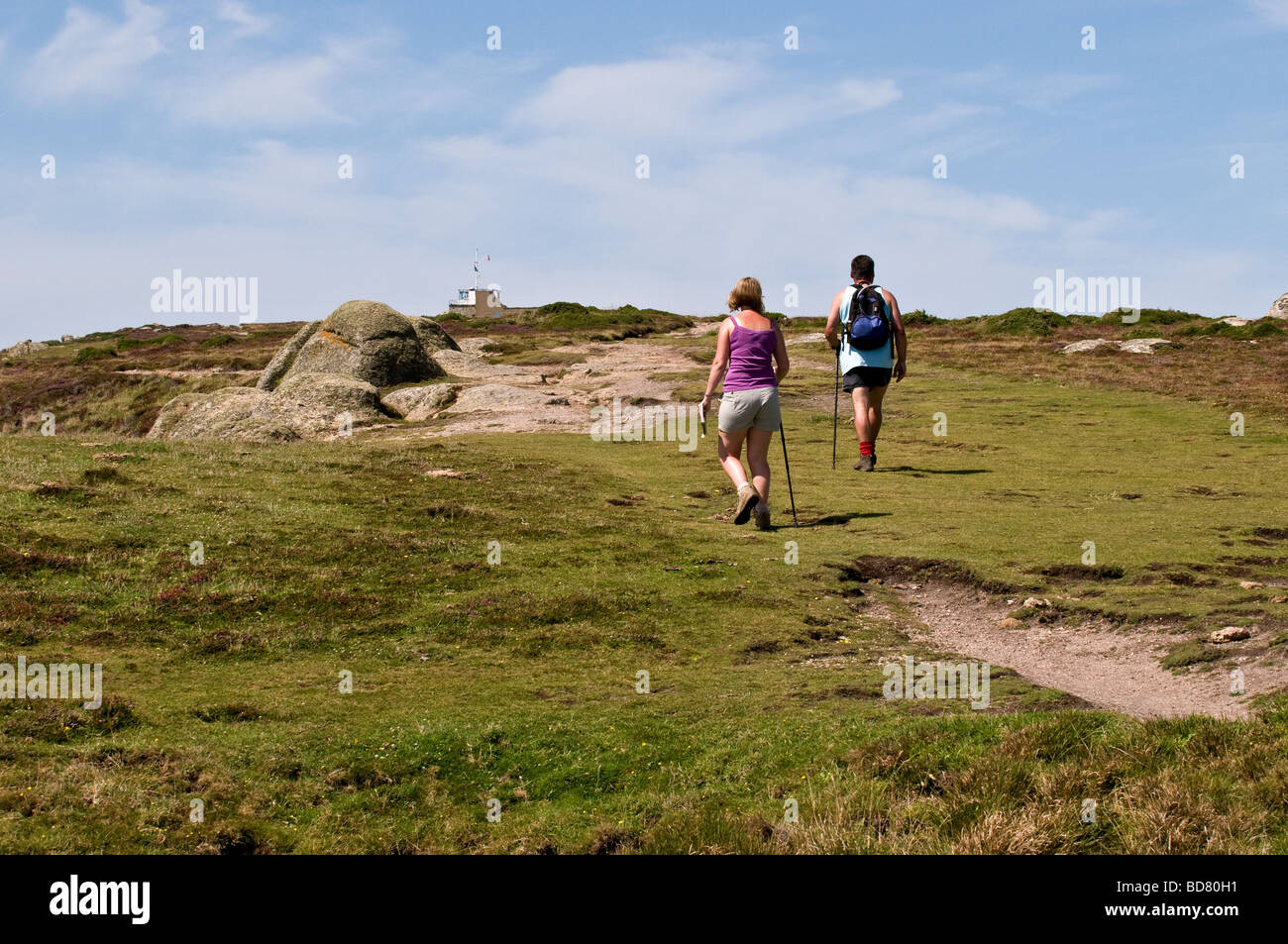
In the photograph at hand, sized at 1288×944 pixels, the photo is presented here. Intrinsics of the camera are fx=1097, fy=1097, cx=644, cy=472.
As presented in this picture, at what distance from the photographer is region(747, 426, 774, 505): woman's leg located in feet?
50.2

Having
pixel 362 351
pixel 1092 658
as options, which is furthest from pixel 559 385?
pixel 1092 658

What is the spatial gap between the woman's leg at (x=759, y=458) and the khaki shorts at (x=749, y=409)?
12 cm

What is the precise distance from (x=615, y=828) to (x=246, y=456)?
1521cm

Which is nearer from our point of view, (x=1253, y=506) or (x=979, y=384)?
(x=1253, y=506)

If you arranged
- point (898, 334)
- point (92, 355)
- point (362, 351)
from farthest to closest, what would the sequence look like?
point (92, 355)
point (362, 351)
point (898, 334)

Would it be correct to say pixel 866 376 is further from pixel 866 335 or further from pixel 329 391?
pixel 329 391

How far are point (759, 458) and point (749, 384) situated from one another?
1.07 m

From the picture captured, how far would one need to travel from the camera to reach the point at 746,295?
15.5 m

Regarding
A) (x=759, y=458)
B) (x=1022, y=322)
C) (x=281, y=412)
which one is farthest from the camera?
(x=1022, y=322)

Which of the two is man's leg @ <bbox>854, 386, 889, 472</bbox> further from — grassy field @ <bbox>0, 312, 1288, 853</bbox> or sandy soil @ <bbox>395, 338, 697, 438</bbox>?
sandy soil @ <bbox>395, 338, 697, 438</bbox>

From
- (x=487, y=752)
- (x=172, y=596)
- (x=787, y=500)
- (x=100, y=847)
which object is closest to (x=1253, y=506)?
(x=787, y=500)
